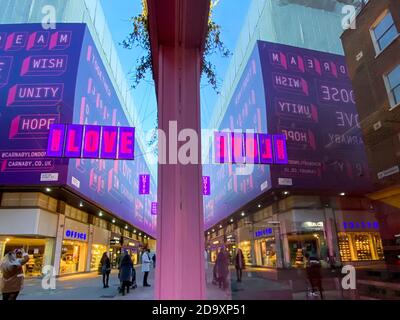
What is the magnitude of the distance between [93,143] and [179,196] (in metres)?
1.78

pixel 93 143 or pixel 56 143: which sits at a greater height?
pixel 56 143

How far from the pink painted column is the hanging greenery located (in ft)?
0.73

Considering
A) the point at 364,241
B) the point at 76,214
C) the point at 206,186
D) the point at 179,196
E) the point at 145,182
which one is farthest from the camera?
the point at 76,214

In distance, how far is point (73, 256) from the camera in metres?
11.1

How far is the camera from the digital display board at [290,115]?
2195 millimetres

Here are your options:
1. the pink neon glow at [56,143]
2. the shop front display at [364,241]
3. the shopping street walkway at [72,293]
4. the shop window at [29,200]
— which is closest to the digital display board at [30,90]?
the pink neon glow at [56,143]

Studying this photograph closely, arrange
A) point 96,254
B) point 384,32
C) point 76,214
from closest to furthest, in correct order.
Result: point 384,32 < point 76,214 < point 96,254

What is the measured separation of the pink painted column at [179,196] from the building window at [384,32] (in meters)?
1.45

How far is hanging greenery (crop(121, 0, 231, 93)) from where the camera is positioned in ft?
4.83

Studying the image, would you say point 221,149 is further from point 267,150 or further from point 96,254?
point 96,254

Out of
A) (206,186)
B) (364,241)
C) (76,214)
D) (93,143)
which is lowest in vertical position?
(364,241)

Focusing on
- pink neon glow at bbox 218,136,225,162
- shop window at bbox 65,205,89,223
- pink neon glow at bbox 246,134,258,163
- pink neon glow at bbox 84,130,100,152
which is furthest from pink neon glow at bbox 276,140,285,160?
shop window at bbox 65,205,89,223

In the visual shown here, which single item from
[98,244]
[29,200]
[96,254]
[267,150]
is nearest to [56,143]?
[267,150]
